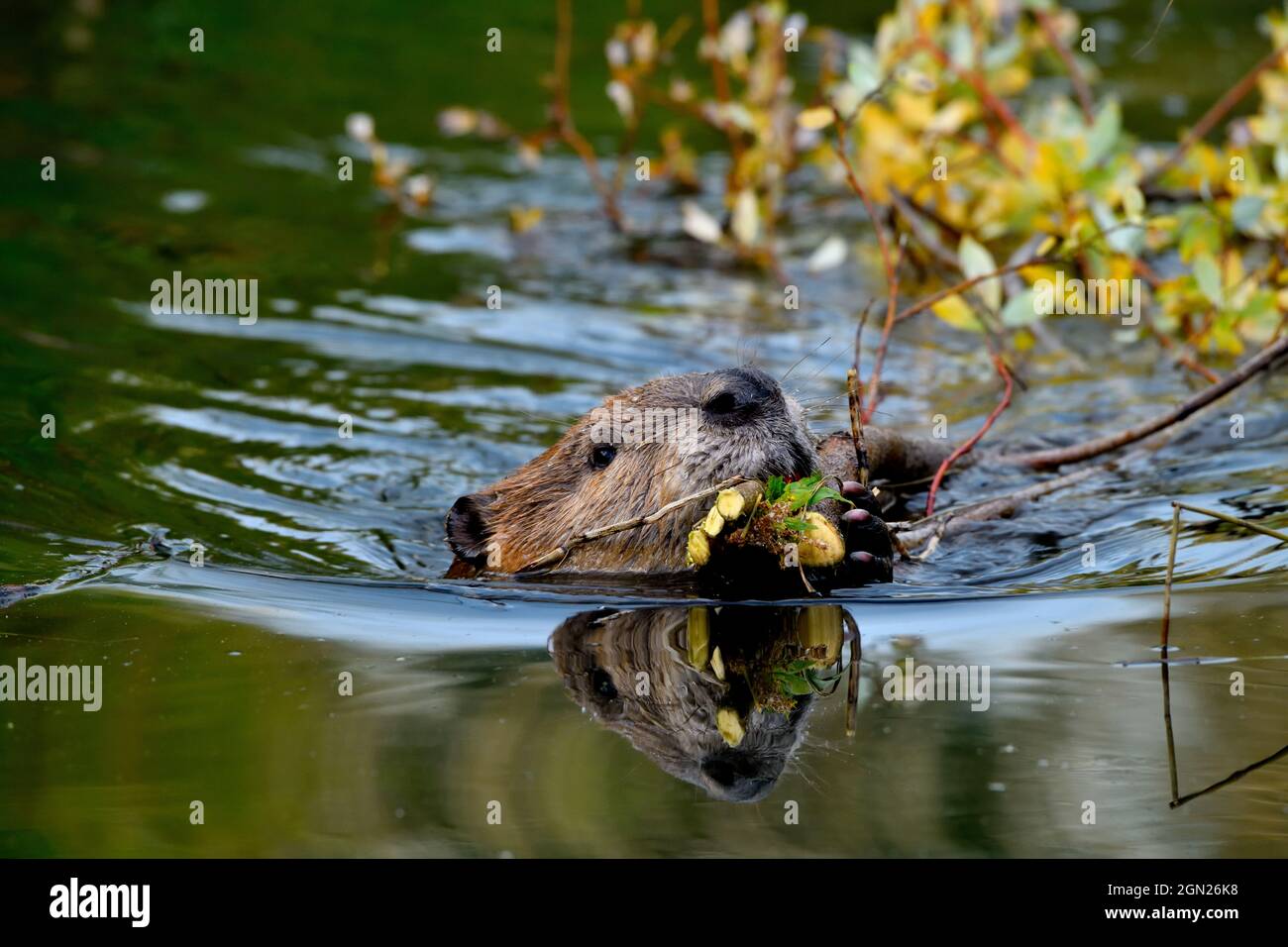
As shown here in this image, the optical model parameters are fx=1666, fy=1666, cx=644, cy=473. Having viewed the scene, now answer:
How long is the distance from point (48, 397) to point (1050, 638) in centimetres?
358

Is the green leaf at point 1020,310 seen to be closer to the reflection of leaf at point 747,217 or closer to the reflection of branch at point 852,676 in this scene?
the reflection of branch at point 852,676

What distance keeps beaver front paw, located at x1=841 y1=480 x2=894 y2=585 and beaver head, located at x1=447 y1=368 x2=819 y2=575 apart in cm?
16

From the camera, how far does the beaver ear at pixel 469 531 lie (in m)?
4.23

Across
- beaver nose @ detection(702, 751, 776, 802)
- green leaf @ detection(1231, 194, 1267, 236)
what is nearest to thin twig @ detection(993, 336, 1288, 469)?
green leaf @ detection(1231, 194, 1267, 236)

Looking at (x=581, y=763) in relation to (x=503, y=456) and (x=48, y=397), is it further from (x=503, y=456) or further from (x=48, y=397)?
(x=48, y=397)

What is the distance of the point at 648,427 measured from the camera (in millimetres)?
3799

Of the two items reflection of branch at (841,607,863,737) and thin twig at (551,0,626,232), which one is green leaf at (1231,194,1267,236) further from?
thin twig at (551,0,626,232)

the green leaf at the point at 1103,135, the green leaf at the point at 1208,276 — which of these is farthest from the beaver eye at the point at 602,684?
the green leaf at the point at 1103,135

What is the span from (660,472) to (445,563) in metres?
1.05

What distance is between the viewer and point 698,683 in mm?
3029

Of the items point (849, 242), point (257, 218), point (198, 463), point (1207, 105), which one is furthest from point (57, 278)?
point (1207, 105)

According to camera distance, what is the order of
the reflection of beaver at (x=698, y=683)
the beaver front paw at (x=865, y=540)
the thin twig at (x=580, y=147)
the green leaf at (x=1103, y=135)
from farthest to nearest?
1. the thin twig at (x=580, y=147)
2. the green leaf at (x=1103, y=135)
3. the beaver front paw at (x=865, y=540)
4. the reflection of beaver at (x=698, y=683)

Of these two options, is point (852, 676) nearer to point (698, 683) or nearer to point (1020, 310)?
point (698, 683)

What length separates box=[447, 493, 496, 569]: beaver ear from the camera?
4230 millimetres
